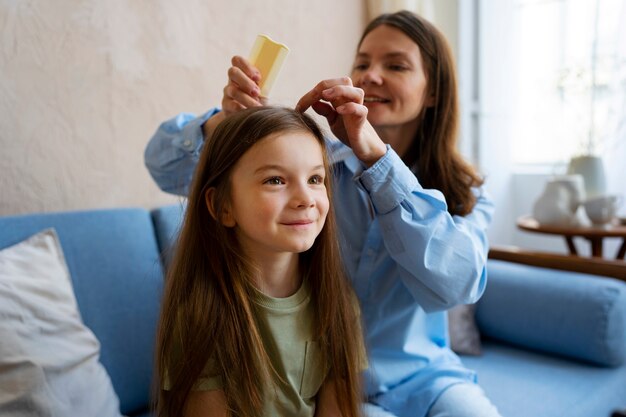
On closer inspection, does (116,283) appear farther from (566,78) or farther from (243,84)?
(566,78)

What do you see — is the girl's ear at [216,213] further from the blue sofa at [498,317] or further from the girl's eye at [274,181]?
the blue sofa at [498,317]

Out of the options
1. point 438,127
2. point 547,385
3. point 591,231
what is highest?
point 438,127

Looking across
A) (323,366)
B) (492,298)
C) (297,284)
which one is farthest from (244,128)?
(492,298)

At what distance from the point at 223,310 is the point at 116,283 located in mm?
554

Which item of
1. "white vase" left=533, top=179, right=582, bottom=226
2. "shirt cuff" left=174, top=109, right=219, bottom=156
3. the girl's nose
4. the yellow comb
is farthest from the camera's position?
"white vase" left=533, top=179, right=582, bottom=226

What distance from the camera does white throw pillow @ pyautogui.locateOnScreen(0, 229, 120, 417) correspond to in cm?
95

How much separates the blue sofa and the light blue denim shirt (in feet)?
0.78

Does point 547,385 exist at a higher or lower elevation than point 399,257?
lower

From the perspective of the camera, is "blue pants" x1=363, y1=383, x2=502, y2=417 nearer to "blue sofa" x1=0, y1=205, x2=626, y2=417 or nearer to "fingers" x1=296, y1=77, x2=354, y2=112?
"blue sofa" x1=0, y1=205, x2=626, y2=417

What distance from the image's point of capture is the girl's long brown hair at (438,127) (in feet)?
3.96

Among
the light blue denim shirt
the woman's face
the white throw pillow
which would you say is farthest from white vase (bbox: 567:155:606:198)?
the white throw pillow

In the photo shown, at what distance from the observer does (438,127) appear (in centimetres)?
126

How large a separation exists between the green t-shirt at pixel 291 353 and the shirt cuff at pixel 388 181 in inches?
8.6

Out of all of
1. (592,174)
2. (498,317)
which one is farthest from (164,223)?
(592,174)
